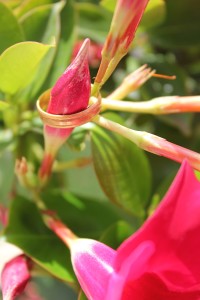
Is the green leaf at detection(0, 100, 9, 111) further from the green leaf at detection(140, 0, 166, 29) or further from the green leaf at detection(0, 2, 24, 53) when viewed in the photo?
the green leaf at detection(140, 0, 166, 29)

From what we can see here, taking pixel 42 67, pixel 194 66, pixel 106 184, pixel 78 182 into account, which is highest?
pixel 42 67

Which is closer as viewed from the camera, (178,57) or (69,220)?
(69,220)

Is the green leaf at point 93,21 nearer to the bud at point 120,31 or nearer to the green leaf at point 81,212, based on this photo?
the green leaf at point 81,212

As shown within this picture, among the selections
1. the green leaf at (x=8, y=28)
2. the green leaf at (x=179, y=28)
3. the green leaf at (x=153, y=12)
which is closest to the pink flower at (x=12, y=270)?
the green leaf at (x=8, y=28)

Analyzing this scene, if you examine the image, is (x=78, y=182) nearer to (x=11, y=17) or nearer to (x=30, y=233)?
(x=30, y=233)

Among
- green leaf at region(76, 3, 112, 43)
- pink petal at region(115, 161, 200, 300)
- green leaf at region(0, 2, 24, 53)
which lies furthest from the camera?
green leaf at region(76, 3, 112, 43)

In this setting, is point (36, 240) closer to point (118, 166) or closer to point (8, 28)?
point (118, 166)

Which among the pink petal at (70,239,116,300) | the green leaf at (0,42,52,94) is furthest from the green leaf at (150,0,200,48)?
the pink petal at (70,239,116,300)

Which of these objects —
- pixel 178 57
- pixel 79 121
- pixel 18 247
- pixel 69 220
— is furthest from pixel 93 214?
pixel 178 57
